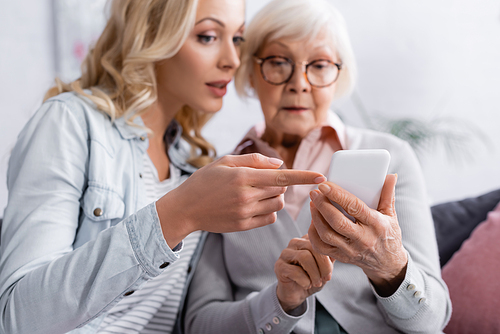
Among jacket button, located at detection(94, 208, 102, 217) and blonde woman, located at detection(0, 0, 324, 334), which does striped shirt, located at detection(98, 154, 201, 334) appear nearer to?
blonde woman, located at detection(0, 0, 324, 334)

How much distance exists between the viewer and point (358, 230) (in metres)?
0.68

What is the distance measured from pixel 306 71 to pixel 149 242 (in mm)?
708

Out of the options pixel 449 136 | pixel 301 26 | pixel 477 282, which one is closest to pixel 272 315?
pixel 477 282

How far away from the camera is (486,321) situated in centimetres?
110

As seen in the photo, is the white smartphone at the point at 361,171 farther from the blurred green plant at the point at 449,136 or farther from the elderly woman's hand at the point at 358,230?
the blurred green plant at the point at 449,136

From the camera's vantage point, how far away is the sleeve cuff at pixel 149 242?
73 cm

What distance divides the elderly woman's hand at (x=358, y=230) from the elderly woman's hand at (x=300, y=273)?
0.36ft

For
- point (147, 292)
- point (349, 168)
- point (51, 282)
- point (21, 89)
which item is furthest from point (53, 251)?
point (21, 89)

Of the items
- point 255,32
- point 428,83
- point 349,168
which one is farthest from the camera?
point 428,83

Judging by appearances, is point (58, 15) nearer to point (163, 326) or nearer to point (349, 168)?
point (163, 326)

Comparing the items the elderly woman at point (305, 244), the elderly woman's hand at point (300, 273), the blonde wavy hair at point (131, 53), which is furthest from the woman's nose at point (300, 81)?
the elderly woman's hand at point (300, 273)

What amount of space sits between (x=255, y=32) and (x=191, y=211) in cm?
76

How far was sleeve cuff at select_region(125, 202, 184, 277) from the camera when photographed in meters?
0.73

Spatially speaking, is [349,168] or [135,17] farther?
[135,17]
